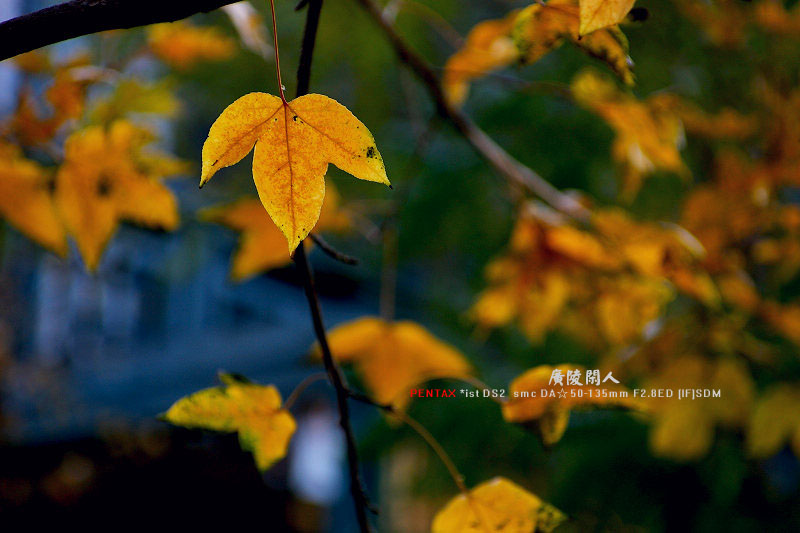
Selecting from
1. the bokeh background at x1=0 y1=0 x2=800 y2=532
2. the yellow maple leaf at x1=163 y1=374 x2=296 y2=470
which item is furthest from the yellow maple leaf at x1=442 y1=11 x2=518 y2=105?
the yellow maple leaf at x1=163 y1=374 x2=296 y2=470

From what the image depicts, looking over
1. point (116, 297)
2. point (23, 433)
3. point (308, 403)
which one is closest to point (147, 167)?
point (23, 433)

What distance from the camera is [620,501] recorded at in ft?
2.33

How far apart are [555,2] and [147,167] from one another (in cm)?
34

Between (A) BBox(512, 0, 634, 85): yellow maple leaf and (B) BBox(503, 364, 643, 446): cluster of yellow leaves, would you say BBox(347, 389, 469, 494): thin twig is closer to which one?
(B) BBox(503, 364, 643, 446): cluster of yellow leaves

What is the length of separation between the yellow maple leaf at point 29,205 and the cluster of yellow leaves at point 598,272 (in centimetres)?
39

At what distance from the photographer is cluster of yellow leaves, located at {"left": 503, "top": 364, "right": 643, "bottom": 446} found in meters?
0.31

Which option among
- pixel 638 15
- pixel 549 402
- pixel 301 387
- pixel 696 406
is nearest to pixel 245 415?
pixel 301 387

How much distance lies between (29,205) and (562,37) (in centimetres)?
39

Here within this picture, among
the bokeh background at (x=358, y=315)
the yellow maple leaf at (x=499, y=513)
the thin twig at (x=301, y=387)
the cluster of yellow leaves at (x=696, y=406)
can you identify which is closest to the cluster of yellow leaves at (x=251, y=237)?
the bokeh background at (x=358, y=315)

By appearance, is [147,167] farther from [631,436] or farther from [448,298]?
[448,298]

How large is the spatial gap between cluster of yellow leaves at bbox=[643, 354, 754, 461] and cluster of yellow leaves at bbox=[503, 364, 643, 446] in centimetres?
40

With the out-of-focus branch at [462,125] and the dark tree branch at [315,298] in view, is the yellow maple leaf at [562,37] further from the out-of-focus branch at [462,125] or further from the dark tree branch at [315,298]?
the out-of-focus branch at [462,125]

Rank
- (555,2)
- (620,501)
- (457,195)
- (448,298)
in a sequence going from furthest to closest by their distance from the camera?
(448,298)
(457,195)
(620,501)
(555,2)

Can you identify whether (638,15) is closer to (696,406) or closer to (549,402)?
(549,402)
